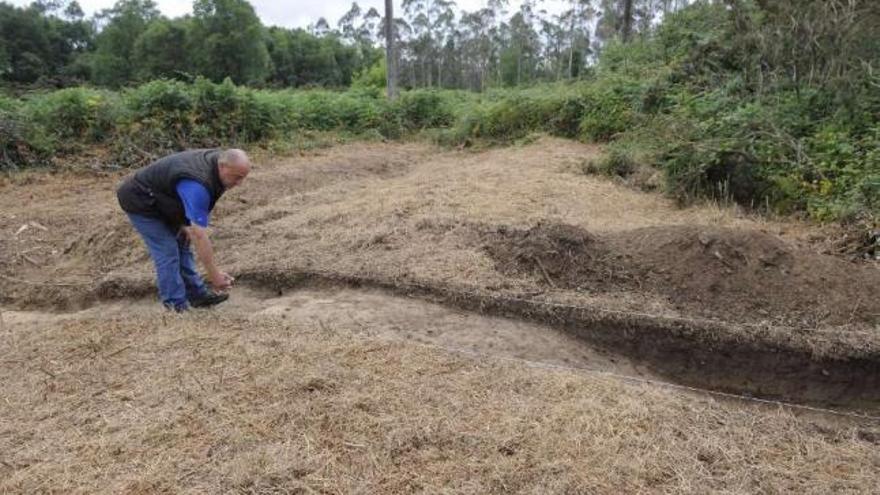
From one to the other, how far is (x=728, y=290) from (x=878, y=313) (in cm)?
89

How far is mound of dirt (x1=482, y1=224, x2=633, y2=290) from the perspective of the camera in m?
4.77

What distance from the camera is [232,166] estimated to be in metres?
3.83

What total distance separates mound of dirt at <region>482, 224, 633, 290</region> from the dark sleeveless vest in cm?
221

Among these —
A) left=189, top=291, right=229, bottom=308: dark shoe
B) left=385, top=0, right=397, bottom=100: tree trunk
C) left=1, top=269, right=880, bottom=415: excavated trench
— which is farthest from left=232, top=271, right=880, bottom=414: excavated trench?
left=385, top=0, right=397, bottom=100: tree trunk

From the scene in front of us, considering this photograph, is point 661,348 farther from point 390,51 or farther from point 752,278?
point 390,51

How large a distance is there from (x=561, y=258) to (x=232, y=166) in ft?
8.39

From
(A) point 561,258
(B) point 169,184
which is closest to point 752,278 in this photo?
(A) point 561,258

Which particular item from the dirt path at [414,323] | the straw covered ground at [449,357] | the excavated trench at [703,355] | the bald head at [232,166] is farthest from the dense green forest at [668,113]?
the bald head at [232,166]

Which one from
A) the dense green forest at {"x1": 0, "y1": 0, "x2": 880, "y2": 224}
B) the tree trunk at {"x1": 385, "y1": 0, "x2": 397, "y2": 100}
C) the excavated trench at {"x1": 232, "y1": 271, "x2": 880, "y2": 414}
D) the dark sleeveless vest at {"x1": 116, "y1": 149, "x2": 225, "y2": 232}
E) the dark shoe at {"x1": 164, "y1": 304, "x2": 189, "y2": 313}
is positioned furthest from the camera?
the tree trunk at {"x1": 385, "y1": 0, "x2": 397, "y2": 100}

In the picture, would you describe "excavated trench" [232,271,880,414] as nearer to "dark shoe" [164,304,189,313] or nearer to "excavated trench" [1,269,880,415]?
"excavated trench" [1,269,880,415]

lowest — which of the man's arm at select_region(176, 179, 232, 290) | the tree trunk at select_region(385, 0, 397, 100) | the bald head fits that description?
the man's arm at select_region(176, 179, 232, 290)

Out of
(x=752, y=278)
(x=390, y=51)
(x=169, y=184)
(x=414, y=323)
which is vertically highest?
(x=390, y=51)

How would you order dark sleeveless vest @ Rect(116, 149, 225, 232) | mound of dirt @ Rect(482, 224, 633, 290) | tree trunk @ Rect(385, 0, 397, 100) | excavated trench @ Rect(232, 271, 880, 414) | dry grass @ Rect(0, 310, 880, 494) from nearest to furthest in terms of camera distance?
1. dry grass @ Rect(0, 310, 880, 494)
2. excavated trench @ Rect(232, 271, 880, 414)
3. dark sleeveless vest @ Rect(116, 149, 225, 232)
4. mound of dirt @ Rect(482, 224, 633, 290)
5. tree trunk @ Rect(385, 0, 397, 100)

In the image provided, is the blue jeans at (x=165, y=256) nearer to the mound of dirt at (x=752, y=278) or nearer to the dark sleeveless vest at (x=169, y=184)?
the dark sleeveless vest at (x=169, y=184)
